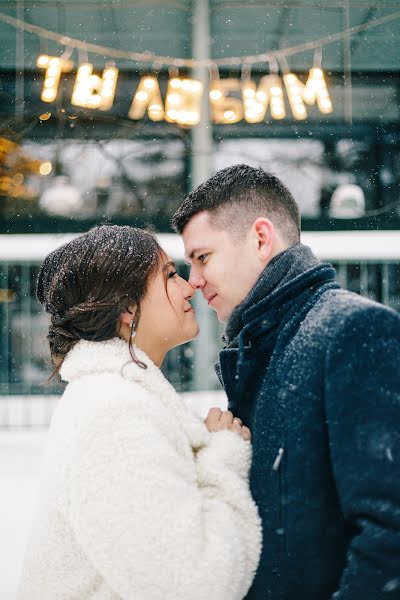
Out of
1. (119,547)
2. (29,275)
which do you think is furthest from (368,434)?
(29,275)

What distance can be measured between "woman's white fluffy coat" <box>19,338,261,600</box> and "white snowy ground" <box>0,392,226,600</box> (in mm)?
1311

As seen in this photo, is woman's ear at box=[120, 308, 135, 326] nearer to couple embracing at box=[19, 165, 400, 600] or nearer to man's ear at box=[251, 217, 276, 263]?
couple embracing at box=[19, 165, 400, 600]

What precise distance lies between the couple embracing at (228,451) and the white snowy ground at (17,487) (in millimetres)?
1249

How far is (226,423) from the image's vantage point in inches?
45.1

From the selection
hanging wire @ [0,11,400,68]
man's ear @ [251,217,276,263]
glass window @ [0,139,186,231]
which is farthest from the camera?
glass window @ [0,139,186,231]

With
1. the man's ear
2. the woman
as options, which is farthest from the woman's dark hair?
the man's ear

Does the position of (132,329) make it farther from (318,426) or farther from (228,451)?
(318,426)

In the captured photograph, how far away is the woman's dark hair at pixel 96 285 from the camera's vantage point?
1133mm

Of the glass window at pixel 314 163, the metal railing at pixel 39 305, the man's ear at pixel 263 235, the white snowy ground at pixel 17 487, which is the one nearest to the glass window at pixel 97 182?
the metal railing at pixel 39 305

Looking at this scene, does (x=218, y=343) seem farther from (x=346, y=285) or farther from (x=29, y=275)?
(x=29, y=275)

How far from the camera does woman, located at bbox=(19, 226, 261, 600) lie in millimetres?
888

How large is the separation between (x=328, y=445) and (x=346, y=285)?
10.5 ft

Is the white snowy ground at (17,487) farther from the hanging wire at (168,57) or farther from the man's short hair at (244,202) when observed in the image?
the hanging wire at (168,57)

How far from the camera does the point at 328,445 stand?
941 millimetres
